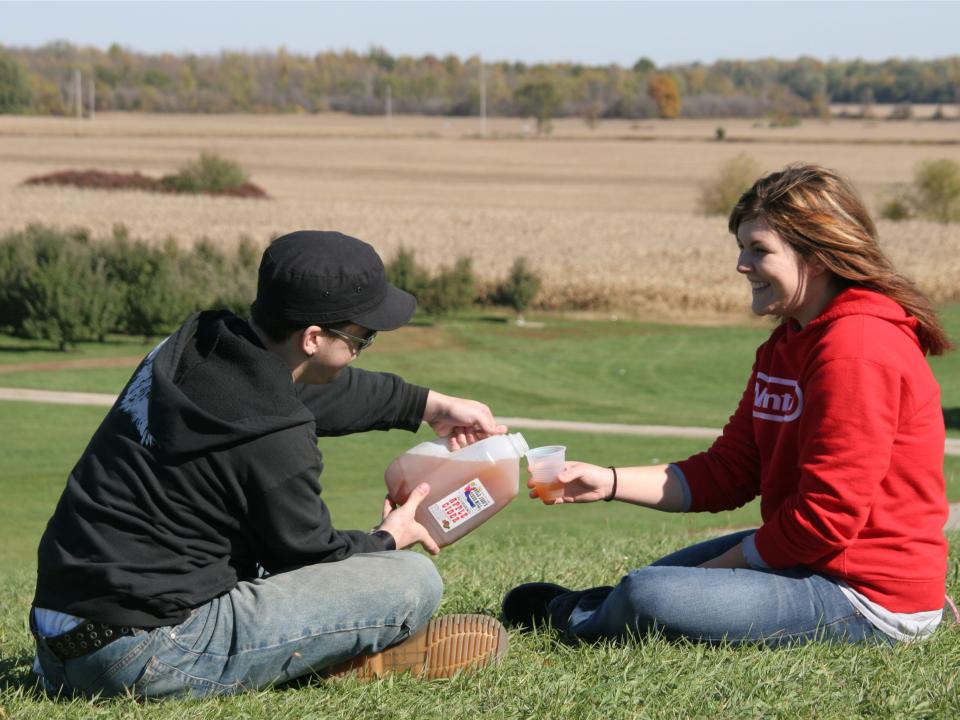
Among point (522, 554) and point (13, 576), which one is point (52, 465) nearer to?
point (13, 576)

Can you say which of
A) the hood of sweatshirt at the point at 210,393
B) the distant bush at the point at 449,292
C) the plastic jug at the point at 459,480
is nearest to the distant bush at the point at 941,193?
the distant bush at the point at 449,292

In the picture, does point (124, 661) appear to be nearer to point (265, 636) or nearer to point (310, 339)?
point (265, 636)

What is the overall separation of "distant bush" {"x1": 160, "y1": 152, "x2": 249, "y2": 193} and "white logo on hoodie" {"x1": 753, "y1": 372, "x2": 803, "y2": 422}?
216ft

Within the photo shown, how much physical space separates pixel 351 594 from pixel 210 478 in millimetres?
616

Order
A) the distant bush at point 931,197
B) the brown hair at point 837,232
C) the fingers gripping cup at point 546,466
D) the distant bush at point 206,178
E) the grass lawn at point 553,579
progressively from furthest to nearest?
the distant bush at point 206,178 → the distant bush at point 931,197 → the fingers gripping cup at point 546,466 → the brown hair at point 837,232 → the grass lawn at point 553,579

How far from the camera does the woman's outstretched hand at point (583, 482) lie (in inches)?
190

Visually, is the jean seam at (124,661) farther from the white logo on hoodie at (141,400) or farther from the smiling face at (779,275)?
the smiling face at (779,275)

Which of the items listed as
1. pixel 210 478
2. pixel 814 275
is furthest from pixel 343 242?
pixel 814 275

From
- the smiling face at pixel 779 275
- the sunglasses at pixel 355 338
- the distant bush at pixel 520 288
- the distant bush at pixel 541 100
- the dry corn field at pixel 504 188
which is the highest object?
the distant bush at pixel 541 100

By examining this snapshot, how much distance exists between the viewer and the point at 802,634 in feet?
14.5

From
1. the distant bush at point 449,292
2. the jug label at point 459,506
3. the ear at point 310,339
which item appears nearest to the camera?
the ear at point 310,339

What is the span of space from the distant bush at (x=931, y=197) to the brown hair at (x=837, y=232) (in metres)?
58.0

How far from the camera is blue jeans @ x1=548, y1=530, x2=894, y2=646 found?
4.39 m

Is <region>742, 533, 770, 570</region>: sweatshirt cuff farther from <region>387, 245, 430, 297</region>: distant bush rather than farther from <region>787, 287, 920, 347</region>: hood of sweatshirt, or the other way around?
<region>387, 245, 430, 297</region>: distant bush
